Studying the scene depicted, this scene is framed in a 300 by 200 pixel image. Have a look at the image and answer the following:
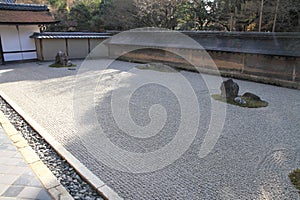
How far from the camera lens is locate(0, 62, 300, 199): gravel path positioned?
278cm

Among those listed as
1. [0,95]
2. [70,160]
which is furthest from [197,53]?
[70,160]

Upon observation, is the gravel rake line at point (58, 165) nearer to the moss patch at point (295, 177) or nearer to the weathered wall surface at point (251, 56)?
the moss patch at point (295, 177)

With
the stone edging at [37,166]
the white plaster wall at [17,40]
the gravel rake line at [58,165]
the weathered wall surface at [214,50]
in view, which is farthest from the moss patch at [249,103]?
the white plaster wall at [17,40]

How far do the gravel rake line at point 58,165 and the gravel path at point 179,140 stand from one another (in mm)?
229

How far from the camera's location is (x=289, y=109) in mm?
5754

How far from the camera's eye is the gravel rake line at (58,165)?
2.66 m

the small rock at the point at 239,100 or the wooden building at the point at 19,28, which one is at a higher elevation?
the wooden building at the point at 19,28

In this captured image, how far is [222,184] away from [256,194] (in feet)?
1.28

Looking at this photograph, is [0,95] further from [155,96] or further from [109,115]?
[155,96]

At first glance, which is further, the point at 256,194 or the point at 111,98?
the point at 111,98

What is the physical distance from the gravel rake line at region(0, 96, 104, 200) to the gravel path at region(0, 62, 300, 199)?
229 millimetres

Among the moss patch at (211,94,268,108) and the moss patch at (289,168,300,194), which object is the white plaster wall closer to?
the moss patch at (211,94,268,108)

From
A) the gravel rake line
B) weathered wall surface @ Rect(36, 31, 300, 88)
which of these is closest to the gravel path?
the gravel rake line

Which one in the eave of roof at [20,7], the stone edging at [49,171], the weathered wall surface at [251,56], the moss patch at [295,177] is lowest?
the moss patch at [295,177]
